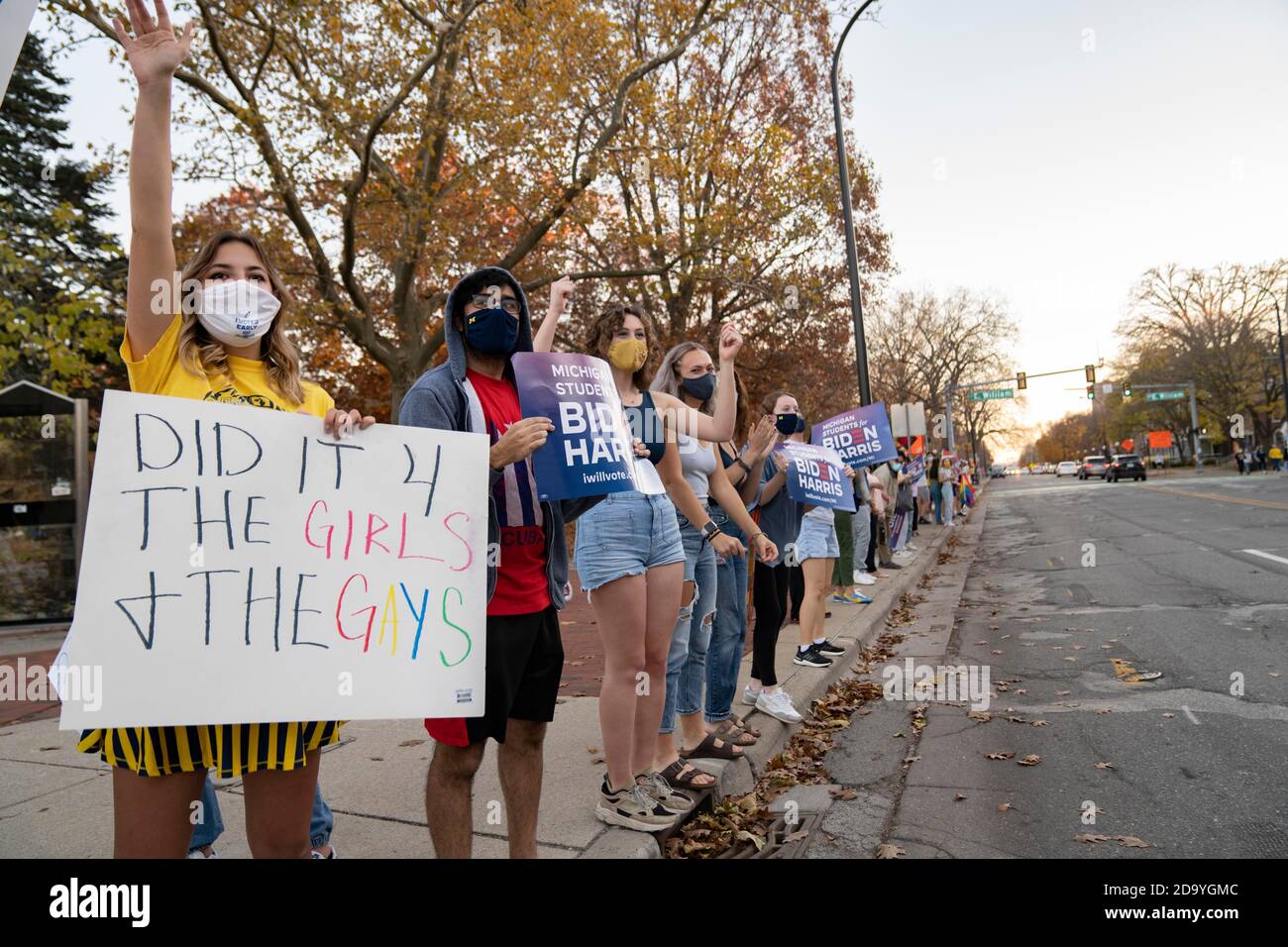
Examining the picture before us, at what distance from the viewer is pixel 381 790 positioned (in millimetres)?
3775

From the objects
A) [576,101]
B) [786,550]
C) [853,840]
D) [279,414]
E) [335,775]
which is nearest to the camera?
[279,414]

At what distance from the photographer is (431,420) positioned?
2451 mm

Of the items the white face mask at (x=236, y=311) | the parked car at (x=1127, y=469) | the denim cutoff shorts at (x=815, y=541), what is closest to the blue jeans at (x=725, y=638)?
the denim cutoff shorts at (x=815, y=541)

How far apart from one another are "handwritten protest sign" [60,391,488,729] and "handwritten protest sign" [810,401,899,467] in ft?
20.3

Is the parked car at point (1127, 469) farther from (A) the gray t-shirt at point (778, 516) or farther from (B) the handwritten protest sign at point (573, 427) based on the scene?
(B) the handwritten protest sign at point (573, 427)

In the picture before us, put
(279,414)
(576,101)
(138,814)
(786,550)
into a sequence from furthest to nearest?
(576,101) → (786,550) → (279,414) → (138,814)

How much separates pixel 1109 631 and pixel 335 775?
634cm

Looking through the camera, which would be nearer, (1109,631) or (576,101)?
(1109,631)

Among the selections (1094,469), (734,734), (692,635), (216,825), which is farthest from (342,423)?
(1094,469)

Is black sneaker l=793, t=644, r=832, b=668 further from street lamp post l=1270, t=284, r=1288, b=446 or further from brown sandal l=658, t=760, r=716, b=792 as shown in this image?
street lamp post l=1270, t=284, r=1288, b=446

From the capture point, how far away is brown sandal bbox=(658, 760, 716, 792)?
360 cm
